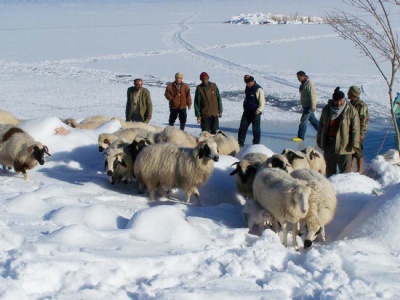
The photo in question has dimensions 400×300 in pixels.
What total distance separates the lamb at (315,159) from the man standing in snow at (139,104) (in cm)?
390

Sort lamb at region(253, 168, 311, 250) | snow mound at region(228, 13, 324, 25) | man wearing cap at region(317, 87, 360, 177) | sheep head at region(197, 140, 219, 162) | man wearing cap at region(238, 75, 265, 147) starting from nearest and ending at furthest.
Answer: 1. lamb at region(253, 168, 311, 250)
2. sheep head at region(197, 140, 219, 162)
3. man wearing cap at region(317, 87, 360, 177)
4. man wearing cap at region(238, 75, 265, 147)
5. snow mound at region(228, 13, 324, 25)

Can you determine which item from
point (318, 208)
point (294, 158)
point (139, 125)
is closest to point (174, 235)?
point (318, 208)

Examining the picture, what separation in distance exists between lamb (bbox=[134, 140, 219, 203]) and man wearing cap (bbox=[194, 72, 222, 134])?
3229mm

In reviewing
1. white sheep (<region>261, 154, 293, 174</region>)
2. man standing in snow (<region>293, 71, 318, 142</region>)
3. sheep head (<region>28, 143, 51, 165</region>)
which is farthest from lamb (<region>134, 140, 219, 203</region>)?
man standing in snow (<region>293, 71, 318, 142</region>)

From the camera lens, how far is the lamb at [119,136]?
8625 mm

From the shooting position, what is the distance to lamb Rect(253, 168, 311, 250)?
5.70 meters

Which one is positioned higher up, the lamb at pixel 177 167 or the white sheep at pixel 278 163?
the white sheep at pixel 278 163

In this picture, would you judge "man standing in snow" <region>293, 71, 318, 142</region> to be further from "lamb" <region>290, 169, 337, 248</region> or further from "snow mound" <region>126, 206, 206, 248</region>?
"snow mound" <region>126, 206, 206, 248</region>

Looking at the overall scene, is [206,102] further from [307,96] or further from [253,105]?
[307,96]

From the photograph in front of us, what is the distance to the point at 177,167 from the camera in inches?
291

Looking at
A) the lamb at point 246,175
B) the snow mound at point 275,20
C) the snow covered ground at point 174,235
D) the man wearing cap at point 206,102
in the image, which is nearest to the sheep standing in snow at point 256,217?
the snow covered ground at point 174,235

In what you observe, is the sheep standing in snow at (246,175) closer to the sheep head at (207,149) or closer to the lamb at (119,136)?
the sheep head at (207,149)

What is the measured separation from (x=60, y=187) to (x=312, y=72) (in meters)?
14.9

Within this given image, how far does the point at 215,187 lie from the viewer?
7.96m
